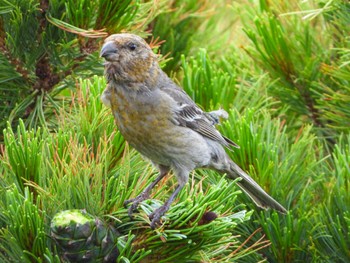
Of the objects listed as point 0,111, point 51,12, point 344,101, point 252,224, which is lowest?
point 252,224

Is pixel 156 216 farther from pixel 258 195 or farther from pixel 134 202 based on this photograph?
pixel 258 195

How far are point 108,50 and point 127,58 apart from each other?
247 mm

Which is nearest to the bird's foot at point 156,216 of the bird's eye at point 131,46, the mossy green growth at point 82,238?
the mossy green growth at point 82,238

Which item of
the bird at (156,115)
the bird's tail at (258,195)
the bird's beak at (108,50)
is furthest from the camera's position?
the bird at (156,115)

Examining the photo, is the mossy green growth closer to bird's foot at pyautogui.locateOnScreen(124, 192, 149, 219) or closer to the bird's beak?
bird's foot at pyautogui.locateOnScreen(124, 192, 149, 219)

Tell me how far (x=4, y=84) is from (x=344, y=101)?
1512 millimetres

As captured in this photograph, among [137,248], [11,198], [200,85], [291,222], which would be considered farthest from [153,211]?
[200,85]

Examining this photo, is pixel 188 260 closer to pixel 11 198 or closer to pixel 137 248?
pixel 137 248

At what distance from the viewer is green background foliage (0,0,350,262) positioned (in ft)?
7.77

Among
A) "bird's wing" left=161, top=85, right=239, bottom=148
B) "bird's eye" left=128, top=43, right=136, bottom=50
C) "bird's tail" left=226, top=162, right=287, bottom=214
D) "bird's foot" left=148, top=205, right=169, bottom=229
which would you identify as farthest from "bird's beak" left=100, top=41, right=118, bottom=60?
"bird's foot" left=148, top=205, right=169, bottom=229

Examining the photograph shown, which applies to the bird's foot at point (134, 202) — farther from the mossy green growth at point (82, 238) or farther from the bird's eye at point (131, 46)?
the bird's eye at point (131, 46)

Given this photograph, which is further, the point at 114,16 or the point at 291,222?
the point at 114,16

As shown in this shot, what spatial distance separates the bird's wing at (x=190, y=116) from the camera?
3397 mm

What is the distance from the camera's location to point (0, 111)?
318cm
